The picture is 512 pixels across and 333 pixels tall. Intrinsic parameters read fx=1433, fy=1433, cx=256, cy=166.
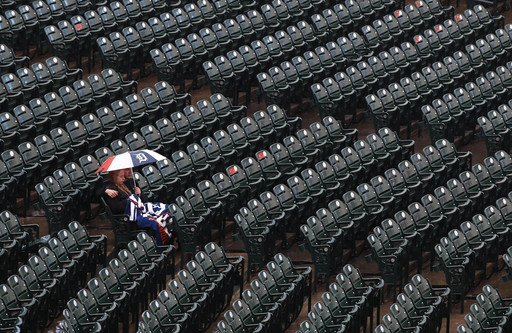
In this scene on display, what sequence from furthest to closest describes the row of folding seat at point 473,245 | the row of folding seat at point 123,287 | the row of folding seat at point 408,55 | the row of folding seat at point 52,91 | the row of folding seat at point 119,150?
1. the row of folding seat at point 408,55
2. the row of folding seat at point 52,91
3. the row of folding seat at point 119,150
4. the row of folding seat at point 473,245
5. the row of folding seat at point 123,287

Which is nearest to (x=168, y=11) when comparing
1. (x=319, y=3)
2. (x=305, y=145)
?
(x=319, y=3)

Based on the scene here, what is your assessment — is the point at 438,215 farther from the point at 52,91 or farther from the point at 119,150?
the point at 52,91

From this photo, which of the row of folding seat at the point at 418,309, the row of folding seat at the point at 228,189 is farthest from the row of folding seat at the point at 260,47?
the row of folding seat at the point at 418,309

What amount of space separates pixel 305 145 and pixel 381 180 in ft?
3.73

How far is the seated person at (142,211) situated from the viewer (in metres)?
13.5

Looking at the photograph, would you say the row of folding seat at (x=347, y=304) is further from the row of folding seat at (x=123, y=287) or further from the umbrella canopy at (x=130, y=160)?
the umbrella canopy at (x=130, y=160)

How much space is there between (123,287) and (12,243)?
1218 millimetres

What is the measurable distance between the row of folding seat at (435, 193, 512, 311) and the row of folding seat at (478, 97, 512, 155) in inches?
55.1

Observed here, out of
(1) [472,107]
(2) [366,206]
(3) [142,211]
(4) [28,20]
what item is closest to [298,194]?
(2) [366,206]

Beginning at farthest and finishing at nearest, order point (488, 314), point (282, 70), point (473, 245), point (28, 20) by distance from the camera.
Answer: point (28, 20) < point (282, 70) < point (473, 245) < point (488, 314)

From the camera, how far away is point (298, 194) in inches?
554

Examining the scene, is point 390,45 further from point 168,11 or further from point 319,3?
point 168,11

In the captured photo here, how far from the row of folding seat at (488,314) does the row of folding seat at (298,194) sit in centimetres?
156

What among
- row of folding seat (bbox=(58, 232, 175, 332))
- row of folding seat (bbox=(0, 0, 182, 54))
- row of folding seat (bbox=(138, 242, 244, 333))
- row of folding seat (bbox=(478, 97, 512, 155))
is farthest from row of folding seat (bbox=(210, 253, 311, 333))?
row of folding seat (bbox=(0, 0, 182, 54))
